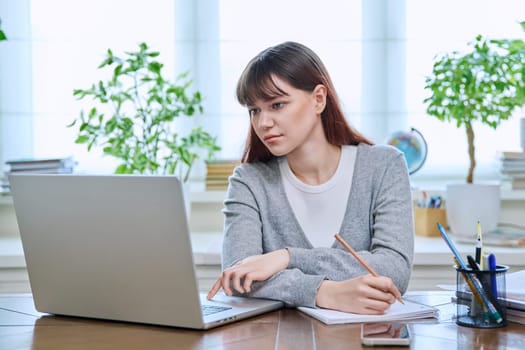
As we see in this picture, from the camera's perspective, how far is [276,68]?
1.82 meters

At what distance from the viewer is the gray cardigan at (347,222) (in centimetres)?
171

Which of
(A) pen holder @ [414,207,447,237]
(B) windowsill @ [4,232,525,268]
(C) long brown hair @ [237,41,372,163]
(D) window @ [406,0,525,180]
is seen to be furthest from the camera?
(D) window @ [406,0,525,180]

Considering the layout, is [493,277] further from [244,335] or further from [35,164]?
[35,164]

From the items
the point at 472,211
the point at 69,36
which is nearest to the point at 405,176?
the point at 472,211

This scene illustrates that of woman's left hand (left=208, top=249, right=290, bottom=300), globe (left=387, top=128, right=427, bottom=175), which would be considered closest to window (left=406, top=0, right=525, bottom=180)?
globe (left=387, top=128, right=427, bottom=175)

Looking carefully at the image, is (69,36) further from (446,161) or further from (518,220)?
(518,220)

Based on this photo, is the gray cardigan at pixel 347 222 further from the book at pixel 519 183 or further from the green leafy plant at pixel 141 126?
the book at pixel 519 183

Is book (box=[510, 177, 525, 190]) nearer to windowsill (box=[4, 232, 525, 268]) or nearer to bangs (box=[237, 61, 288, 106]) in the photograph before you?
windowsill (box=[4, 232, 525, 268])

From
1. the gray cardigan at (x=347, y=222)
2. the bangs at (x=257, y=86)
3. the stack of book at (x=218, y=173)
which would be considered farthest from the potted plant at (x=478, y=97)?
the bangs at (x=257, y=86)

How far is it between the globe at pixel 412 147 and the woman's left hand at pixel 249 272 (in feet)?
4.65

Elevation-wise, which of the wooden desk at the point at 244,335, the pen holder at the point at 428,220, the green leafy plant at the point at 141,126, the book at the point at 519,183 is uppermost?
the green leafy plant at the point at 141,126

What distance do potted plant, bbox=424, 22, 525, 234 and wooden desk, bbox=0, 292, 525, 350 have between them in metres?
1.39

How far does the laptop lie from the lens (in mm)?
1270

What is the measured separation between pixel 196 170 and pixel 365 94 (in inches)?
31.7
